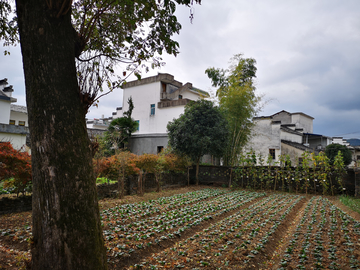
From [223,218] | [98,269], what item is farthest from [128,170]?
[98,269]

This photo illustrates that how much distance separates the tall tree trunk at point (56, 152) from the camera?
97.2 inches

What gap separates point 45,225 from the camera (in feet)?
8.18

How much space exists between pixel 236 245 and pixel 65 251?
3359mm

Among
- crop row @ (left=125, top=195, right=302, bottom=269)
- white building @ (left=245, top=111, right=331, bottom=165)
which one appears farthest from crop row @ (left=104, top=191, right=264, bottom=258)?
white building @ (left=245, top=111, right=331, bottom=165)

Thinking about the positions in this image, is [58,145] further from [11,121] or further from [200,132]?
[11,121]

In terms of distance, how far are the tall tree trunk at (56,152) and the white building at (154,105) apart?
59.3 ft

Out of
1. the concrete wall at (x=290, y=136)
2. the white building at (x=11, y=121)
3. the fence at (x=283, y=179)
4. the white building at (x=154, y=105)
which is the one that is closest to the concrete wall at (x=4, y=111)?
the white building at (x=11, y=121)

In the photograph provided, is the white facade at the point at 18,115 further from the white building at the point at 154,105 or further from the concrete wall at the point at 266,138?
the concrete wall at the point at 266,138

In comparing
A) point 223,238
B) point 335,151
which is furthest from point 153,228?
point 335,151

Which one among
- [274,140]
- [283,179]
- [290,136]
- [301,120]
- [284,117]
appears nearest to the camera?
[283,179]

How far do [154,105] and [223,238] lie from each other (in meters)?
19.2

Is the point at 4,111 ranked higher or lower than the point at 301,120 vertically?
lower

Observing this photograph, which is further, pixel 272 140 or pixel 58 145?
pixel 272 140

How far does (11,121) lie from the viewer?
23375 millimetres
